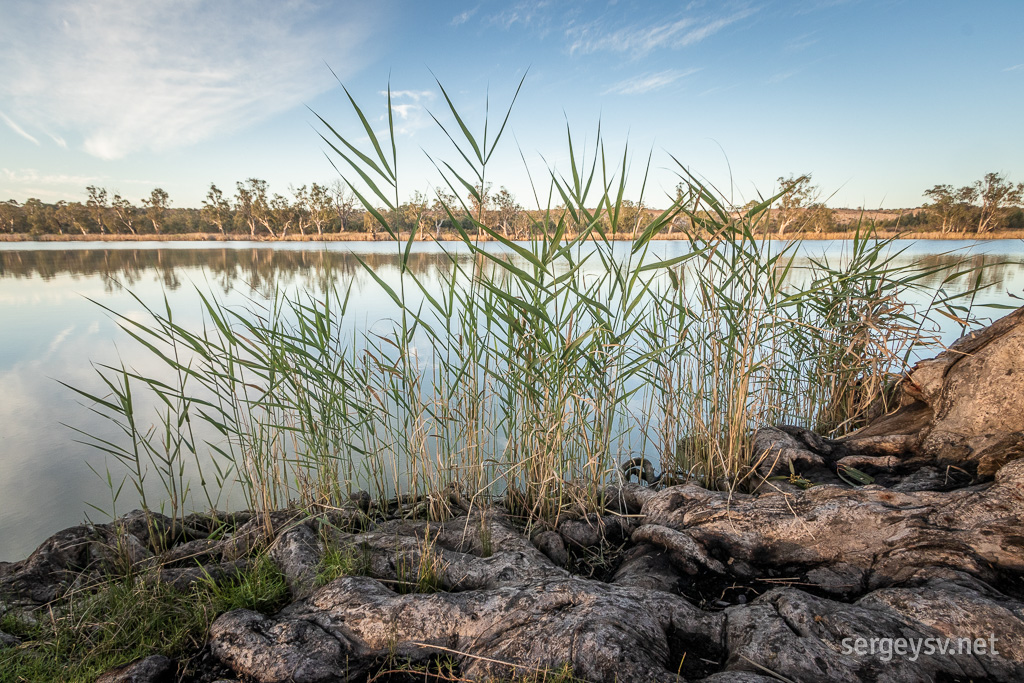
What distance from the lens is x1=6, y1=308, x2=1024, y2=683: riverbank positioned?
55.6 inches

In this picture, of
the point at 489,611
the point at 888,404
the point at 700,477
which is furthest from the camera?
the point at 888,404

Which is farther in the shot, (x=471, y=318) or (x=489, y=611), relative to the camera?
(x=471, y=318)

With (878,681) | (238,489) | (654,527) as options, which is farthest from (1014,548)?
(238,489)

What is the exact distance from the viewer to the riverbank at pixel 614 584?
1.41 metres

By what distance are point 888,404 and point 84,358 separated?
31.3 feet

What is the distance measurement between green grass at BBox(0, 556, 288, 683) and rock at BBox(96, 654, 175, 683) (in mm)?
75

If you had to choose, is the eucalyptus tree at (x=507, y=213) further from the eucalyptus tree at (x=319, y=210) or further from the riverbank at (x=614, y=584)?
the eucalyptus tree at (x=319, y=210)

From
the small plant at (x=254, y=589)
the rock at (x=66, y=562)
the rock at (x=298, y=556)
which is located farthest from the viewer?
the rock at (x=66, y=562)

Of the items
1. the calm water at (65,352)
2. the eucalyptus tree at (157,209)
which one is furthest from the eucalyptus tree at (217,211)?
the calm water at (65,352)

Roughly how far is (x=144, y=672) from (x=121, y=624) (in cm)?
40

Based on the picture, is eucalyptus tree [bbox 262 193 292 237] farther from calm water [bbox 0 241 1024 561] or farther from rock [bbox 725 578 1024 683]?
rock [bbox 725 578 1024 683]

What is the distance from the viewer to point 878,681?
125cm

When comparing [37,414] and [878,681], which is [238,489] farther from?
[878,681]

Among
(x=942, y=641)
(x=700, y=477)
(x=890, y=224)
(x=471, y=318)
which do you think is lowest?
(x=700, y=477)
